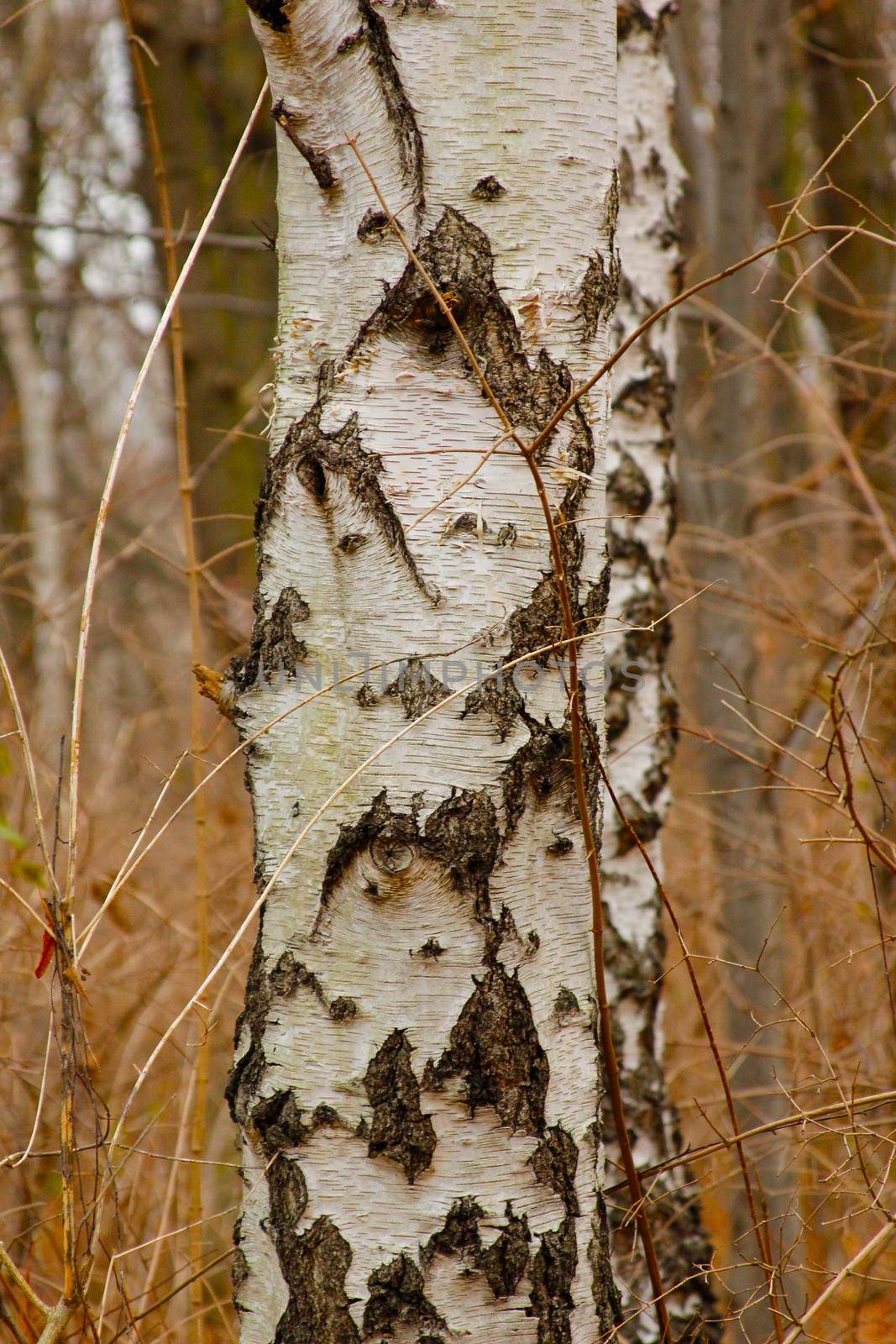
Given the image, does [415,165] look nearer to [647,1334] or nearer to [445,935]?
[445,935]

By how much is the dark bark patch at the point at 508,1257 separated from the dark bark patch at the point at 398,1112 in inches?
4.1

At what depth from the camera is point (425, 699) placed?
1032mm

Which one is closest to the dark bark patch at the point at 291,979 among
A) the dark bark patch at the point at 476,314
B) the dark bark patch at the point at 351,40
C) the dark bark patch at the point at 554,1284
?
the dark bark patch at the point at 554,1284

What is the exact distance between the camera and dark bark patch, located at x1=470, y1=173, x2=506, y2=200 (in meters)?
1.04

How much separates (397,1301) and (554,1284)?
16 centimetres

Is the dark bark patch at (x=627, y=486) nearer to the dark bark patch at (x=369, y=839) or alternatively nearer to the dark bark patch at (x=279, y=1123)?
the dark bark patch at (x=369, y=839)

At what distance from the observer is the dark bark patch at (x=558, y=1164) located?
105 cm

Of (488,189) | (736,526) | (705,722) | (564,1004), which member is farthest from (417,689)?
(736,526)

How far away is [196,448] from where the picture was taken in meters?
5.75

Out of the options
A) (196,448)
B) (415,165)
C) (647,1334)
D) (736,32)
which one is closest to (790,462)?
(736,32)

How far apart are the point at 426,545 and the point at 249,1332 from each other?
33.2 inches

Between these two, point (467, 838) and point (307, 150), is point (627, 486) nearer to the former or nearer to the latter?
point (307, 150)

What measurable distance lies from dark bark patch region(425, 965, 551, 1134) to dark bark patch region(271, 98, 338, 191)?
0.84 metres

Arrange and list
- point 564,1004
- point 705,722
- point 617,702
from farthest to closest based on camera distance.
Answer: point 705,722 < point 617,702 < point 564,1004
